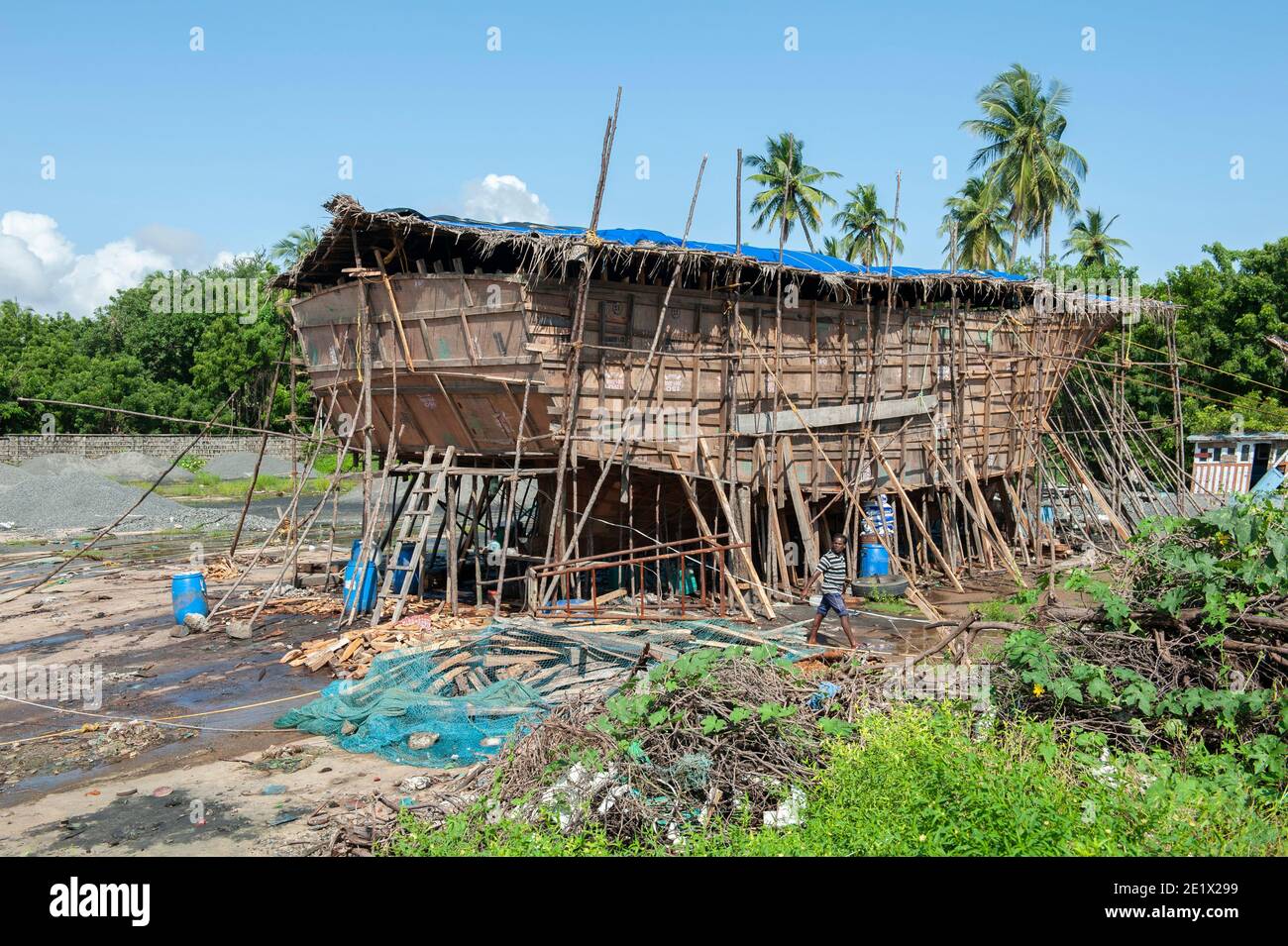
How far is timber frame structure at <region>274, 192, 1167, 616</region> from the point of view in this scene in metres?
14.4

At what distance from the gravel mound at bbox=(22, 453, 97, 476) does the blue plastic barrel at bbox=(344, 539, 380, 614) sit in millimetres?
28978

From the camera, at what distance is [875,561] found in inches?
673

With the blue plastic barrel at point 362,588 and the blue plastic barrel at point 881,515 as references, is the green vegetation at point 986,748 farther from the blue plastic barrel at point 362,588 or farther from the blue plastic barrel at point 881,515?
the blue plastic barrel at point 881,515

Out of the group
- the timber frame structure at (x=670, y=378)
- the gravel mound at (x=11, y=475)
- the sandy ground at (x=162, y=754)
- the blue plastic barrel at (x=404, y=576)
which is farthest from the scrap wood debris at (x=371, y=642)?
the gravel mound at (x=11, y=475)

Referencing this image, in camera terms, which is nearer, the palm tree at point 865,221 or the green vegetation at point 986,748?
the green vegetation at point 986,748

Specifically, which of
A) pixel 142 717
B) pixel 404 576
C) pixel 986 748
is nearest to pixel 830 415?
pixel 404 576

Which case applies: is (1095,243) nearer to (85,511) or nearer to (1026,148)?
(1026,148)

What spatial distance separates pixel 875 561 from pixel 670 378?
16.6 feet

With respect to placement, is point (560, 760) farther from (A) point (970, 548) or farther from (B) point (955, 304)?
(A) point (970, 548)

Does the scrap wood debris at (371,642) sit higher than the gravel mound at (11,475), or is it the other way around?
the gravel mound at (11,475)

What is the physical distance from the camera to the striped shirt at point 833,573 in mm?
12430

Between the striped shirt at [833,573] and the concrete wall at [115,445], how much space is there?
31.0m

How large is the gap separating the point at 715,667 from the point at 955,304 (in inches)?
501
